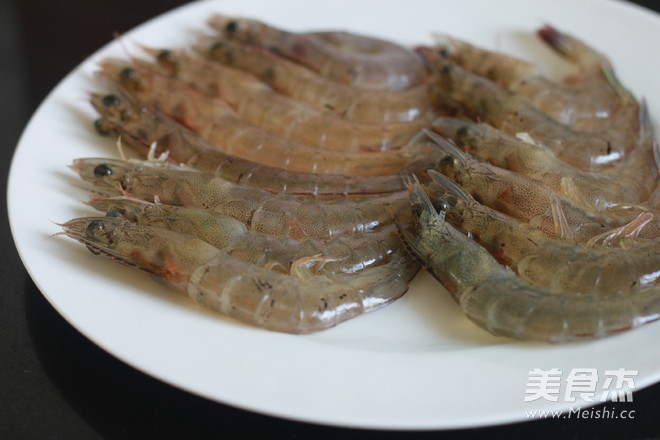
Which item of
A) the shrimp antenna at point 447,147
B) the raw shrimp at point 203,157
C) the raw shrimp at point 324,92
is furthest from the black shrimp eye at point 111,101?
the shrimp antenna at point 447,147

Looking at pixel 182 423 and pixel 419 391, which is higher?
pixel 419 391

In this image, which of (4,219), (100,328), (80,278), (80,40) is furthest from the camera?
(80,40)

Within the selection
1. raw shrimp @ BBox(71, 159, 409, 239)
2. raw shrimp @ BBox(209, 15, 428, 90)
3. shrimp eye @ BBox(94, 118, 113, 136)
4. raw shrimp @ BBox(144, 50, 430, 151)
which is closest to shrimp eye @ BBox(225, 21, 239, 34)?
raw shrimp @ BBox(209, 15, 428, 90)

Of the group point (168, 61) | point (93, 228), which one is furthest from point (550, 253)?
point (168, 61)

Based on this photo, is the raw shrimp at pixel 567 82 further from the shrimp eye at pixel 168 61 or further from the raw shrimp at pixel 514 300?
the shrimp eye at pixel 168 61

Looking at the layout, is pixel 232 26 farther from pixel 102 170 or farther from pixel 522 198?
pixel 522 198

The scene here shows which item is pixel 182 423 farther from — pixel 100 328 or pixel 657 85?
pixel 657 85

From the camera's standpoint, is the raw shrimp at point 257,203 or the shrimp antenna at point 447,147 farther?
the shrimp antenna at point 447,147

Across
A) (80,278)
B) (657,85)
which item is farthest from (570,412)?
(657,85)
